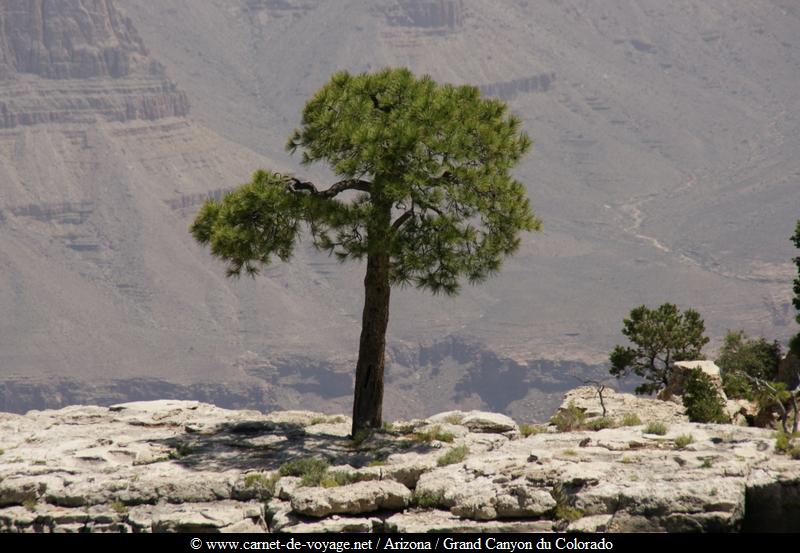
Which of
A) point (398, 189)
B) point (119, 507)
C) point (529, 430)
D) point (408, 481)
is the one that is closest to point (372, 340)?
point (398, 189)

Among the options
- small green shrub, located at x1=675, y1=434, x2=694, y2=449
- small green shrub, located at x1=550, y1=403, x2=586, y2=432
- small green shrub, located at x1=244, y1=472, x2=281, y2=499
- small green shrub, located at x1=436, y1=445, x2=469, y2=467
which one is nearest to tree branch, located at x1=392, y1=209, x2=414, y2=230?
small green shrub, located at x1=436, y1=445, x2=469, y2=467

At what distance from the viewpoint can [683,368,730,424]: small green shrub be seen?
42.4 metres

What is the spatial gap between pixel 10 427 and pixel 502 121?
19836 millimetres

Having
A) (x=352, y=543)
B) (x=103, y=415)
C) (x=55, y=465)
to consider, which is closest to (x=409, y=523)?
(x=352, y=543)

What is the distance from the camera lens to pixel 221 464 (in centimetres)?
3819

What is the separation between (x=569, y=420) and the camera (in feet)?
140

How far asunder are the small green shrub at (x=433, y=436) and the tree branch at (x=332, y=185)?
7443mm

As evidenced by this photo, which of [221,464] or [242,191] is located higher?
[242,191]

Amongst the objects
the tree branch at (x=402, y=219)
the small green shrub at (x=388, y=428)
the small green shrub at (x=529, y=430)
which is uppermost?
the tree branch at (x=402, y=219)

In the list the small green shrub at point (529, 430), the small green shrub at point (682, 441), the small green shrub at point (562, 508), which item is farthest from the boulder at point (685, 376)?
the small green shrub at point (562, 508)

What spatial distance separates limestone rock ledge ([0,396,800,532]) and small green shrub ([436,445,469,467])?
60mm

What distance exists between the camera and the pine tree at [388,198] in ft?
130

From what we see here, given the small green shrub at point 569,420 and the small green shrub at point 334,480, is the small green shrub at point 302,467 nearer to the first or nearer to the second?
the small green shrub at point 334,480

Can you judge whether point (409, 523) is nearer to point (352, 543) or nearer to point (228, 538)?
point (352, 543)
